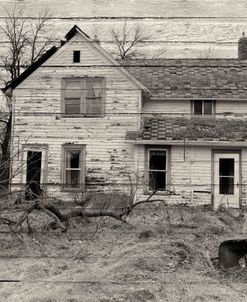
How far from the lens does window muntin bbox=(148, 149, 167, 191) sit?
17.6m

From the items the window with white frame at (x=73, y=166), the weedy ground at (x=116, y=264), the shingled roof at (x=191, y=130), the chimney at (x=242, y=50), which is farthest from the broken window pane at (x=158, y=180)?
the chimney at (x=242, y=50)

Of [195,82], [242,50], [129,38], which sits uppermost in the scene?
[129,38]

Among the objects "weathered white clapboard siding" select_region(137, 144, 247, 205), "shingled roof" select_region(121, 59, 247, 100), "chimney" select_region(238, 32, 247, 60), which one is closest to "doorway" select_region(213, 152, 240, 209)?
"weathered white clapboard siding" select_region(137, 144, 247, 205)

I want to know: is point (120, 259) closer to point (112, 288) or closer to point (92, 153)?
point (112, 288)

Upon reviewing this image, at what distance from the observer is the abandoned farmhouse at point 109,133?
17422 mm

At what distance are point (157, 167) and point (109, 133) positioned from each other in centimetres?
225

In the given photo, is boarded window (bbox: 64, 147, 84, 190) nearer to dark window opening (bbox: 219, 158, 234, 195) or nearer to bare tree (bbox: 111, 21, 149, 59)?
dark window opening (bbox: 219, 158, 234, 195)

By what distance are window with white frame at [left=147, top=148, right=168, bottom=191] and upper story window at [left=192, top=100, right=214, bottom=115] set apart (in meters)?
2.57

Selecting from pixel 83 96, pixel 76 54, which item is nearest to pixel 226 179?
pixel 83 96

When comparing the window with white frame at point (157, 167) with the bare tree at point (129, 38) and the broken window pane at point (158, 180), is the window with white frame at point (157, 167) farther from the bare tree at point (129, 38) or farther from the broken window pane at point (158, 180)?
the bare tree at point (129, 38)

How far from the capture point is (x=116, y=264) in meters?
7.72

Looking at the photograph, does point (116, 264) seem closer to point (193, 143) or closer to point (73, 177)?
point (193, 143)

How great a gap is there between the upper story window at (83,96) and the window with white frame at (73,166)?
55.1 inches

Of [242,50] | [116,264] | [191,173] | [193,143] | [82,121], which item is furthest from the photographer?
[242,50]
